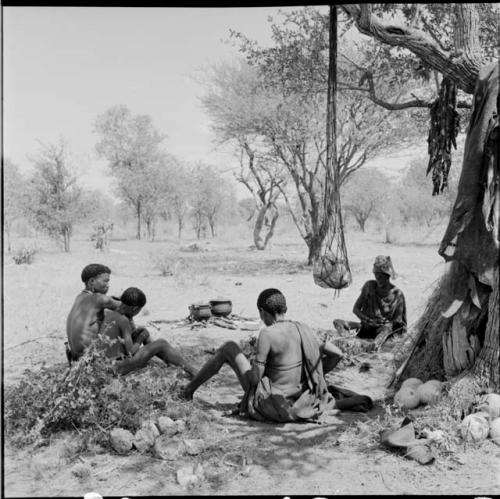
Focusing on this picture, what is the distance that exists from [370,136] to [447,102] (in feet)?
33.5

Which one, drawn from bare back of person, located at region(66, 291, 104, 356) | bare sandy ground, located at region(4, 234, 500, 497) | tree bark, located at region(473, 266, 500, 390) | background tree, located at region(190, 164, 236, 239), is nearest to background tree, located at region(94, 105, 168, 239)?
background tree, located at region(190, 164, 236, 239)

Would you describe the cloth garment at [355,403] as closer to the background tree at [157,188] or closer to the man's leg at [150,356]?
the man's leg at [150,356]

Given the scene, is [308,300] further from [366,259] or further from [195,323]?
[366,259]

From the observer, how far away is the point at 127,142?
3469 cm

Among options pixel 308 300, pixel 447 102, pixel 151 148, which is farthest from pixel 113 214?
pixel 447 102

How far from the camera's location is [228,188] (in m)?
44.5

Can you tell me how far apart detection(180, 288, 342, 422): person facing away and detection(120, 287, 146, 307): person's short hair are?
1002mm

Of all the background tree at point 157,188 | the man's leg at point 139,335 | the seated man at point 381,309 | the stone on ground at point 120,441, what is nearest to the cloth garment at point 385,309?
the seated man at point 381,309

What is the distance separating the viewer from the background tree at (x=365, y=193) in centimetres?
3897

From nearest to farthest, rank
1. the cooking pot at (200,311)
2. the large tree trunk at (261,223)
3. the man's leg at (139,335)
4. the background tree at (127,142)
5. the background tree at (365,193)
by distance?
the man's leg at (139,335) < the cooking pot at (200,311) < the large tree trunk at (261,223) < the background tree at (127,142) < the background tree at (365,193)

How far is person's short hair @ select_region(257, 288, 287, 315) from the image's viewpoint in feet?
12.9

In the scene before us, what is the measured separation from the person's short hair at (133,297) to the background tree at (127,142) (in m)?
29.1

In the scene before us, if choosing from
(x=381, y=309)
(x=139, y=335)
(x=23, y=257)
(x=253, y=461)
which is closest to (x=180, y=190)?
(x=23, y=257)

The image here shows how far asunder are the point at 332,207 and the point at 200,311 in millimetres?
3726
